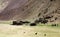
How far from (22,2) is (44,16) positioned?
1037 centimetres

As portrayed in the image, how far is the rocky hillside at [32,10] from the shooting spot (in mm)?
28477

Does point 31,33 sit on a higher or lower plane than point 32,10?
lower

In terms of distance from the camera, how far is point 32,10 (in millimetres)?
33312

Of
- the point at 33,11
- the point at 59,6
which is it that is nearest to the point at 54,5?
the point at 59,6

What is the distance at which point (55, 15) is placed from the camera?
27.7 m

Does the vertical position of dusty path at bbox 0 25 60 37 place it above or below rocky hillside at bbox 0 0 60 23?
below

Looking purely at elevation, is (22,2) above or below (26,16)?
above

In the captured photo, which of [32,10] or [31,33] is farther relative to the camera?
[32,10]

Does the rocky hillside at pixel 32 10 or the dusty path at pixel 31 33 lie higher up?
the rocky hillside at pixel 32 10

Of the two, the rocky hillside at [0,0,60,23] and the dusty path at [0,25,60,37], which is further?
the rocky hillside at [0,0,60,23]

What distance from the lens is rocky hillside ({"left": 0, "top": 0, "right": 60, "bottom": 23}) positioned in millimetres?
28477

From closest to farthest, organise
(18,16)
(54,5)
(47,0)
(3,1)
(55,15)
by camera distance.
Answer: (55,15), (54,5), (47,0), (18,16), (3,1)

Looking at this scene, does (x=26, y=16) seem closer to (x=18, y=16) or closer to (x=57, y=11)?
(x=18, y=16)

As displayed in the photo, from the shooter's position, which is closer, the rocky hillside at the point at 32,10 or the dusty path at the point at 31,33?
the dusty path at the point at 31,33
